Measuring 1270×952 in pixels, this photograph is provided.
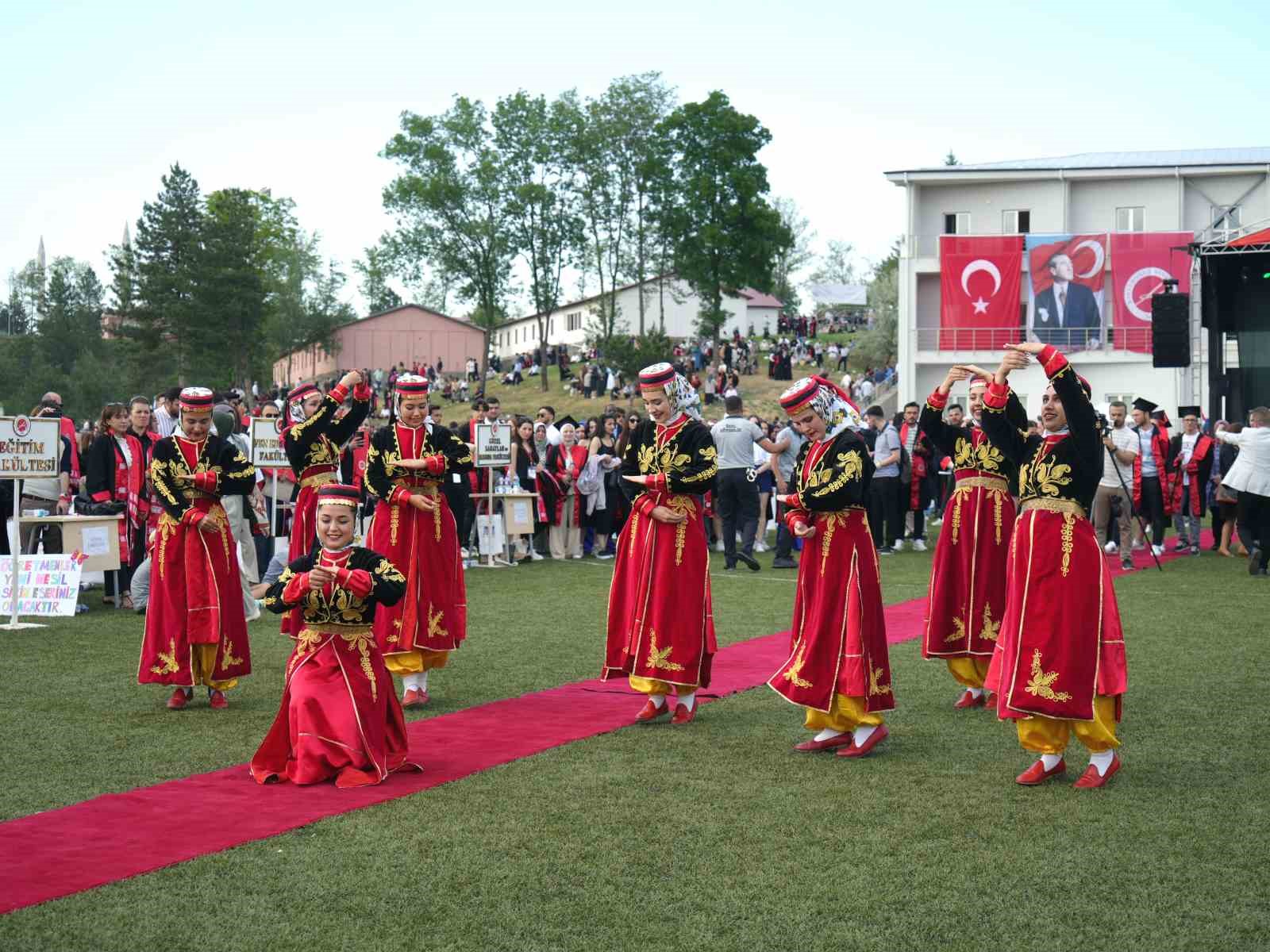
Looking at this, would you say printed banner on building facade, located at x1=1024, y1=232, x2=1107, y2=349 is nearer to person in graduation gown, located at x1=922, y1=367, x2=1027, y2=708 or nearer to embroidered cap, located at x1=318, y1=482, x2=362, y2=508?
person in graduation gown, located at x1=922, y1=367, x2=1027, y2=708

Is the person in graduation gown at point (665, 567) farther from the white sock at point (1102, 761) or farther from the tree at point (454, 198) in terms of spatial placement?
the tree at point (454, 198)

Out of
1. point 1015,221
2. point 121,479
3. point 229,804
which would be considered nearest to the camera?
point 229,804

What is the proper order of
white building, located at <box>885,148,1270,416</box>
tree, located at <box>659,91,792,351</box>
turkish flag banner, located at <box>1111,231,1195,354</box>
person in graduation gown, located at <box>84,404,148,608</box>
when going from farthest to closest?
tree, located at <box>659,91,792,351</box> < white building, located at <box>885,148,1270,416</box> < turkish flag banner, located at <box>1111,231,1195,354</box> < person in graduation gown, located at <box>84,404,148,608</box>

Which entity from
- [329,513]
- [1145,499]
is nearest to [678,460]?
[329,513]

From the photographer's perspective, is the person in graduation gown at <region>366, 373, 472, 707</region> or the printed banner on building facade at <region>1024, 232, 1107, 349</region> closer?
the person in graduation gown at <region>366, 373, 472, 707</region>

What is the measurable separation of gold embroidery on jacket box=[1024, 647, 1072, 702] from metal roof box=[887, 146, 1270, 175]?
1583 inches

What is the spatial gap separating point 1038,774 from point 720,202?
1947 inches

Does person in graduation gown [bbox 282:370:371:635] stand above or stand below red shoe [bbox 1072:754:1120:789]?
above

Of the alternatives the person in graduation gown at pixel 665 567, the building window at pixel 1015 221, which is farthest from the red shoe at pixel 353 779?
the building window at pixel 1015 221

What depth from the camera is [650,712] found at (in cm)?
782

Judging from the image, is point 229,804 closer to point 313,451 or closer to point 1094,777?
point 1094,777

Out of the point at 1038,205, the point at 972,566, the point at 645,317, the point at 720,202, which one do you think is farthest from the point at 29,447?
the point at 645,317

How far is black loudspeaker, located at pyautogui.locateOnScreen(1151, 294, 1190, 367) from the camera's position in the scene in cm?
1903

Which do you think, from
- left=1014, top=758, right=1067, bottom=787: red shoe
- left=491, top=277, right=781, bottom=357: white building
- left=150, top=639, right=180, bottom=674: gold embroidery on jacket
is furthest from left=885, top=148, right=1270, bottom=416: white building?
left=1014, top=758, right=1067, bottom=787: red shoe
